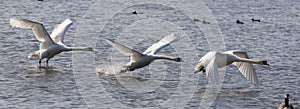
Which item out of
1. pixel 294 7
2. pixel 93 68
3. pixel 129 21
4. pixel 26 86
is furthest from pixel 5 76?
pixel 294 7

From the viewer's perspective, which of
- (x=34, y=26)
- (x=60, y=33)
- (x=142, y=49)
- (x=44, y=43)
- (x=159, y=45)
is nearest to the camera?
(x=34, y=26)

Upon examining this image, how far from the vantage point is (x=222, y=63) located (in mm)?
18031

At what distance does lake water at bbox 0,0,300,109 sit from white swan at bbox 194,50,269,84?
1.16ft

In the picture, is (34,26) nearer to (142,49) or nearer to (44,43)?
(44,43)

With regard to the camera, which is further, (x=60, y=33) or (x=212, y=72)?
(x=60, y=33)

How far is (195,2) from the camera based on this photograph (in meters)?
43.5

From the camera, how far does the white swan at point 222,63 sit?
16.6 metres

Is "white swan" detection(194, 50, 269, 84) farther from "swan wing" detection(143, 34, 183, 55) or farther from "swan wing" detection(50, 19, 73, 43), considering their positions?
"swan wing" detection(50, 19, 73, 43)

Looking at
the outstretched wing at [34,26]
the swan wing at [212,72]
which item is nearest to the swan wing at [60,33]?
the outstretched wing at [34,26]

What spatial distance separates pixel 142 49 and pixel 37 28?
5.34 meters

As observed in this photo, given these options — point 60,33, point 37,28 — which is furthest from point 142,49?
point 37,28

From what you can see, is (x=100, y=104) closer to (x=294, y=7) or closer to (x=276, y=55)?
(x=276, y=55)

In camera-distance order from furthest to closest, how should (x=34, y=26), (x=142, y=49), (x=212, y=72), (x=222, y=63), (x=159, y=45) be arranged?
(x=142, y=49) < (x=159, y=45) < (x=34, y=26) < (x=222, y=63) < (x=212, y=72)

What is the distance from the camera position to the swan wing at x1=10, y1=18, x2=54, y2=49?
2028 cm
